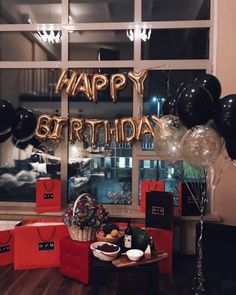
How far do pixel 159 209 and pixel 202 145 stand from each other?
1163 millimetres

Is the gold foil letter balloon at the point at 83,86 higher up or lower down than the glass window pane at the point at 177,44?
lower down

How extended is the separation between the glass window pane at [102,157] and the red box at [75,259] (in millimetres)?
1029

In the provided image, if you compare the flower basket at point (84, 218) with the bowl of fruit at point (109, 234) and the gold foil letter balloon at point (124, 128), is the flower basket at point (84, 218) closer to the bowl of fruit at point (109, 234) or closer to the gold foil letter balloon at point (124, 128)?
the bowl of fruit at point (109, 234)

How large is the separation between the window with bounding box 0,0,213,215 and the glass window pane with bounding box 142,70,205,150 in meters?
0.01

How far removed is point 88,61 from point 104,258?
7.85ft

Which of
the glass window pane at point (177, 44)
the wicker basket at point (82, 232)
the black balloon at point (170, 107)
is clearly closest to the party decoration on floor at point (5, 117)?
the wicker basket at point (82, 232)

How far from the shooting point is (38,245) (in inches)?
136

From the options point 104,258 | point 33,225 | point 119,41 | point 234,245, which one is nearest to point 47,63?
point 119,41

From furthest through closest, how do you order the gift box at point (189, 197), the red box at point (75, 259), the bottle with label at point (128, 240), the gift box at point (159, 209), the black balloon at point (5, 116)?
the gift box at point (189, 197), the gift box at point (159, 209), the black balloon at point (5, 116), the red box at point (75, 259), the bottle with label at point (128, 240)

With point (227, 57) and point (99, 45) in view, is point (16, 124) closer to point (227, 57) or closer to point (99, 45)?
point (99, 45)

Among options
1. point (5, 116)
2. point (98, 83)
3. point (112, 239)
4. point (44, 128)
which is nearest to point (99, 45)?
point (98, 83)

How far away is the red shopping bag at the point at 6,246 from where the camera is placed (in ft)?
11.5

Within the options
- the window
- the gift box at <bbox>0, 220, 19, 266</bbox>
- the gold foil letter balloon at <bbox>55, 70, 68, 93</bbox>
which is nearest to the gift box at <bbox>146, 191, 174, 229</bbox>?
the window

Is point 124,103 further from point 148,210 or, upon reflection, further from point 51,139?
point 148,210
